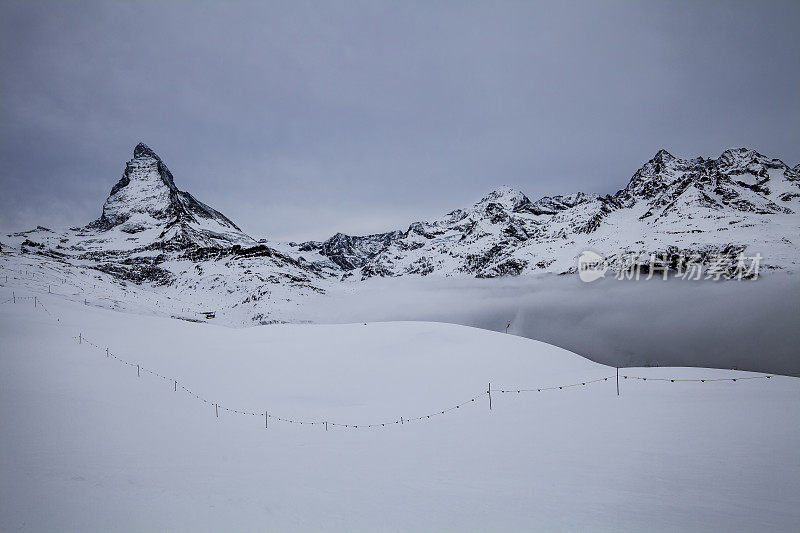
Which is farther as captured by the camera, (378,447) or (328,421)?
(328,421)

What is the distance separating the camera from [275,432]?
18.7 meters

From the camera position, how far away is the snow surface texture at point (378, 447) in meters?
8.99

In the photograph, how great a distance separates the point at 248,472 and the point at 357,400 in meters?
14.0

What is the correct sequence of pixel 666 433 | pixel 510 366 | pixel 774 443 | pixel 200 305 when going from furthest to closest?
pixel 200 305
pixel 510 366
pixel 666 433
pixel 774 443

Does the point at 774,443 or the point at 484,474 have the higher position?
the point at 774,443

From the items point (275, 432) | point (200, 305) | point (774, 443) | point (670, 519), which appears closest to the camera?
point (670, 519)

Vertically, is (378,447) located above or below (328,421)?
above

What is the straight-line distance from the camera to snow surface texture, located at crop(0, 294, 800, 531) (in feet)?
29.5

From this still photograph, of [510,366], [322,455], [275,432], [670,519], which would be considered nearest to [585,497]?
[670,519]

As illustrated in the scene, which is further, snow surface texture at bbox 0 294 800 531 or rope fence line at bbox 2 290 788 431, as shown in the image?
rope fence line at bbox 2 290 788 431

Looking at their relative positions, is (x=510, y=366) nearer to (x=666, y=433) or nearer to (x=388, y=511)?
(x=666, y=433)

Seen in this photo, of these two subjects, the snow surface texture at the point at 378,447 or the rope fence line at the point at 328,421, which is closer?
Answer: the snow surface texture at the point at 378,447

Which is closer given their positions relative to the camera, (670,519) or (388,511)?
(670,519)

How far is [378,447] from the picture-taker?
54.0 ft
